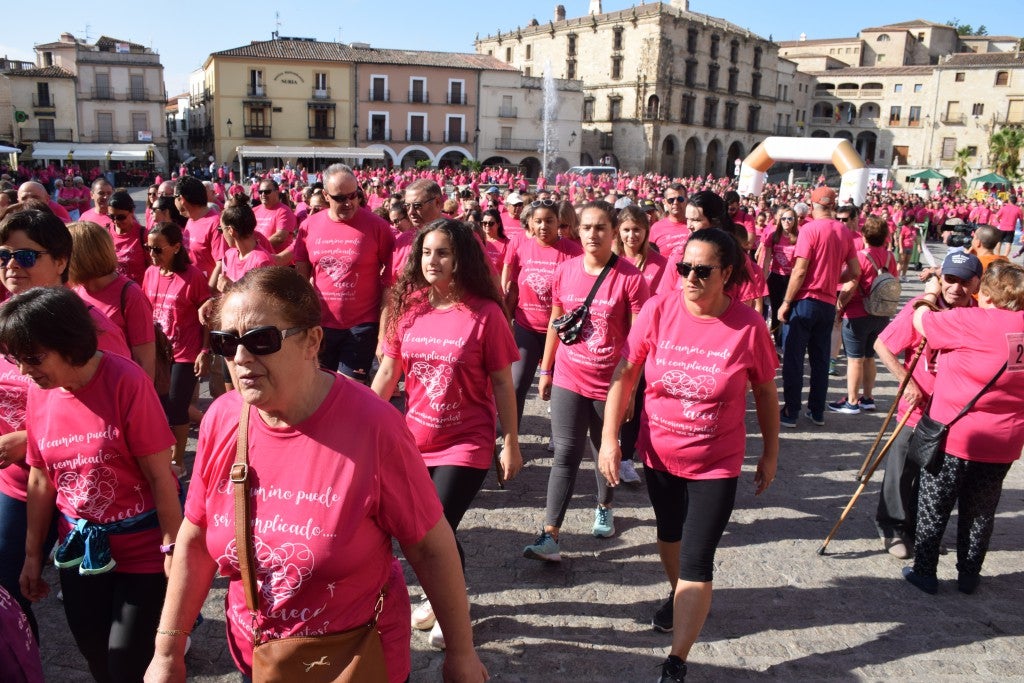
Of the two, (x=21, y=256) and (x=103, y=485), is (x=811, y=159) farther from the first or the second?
(x=103, y=485)

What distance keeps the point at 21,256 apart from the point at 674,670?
9.84 feet

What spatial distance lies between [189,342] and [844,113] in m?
72.9

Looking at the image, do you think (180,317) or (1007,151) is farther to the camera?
(1007,151)

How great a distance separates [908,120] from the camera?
207ft

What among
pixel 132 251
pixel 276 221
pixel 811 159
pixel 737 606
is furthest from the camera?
pixel 811 159

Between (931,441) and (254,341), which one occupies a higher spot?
(254,341)

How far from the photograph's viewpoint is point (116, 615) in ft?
8.05

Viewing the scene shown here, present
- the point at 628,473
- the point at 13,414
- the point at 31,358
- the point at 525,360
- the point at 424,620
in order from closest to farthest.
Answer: the point at 31,358 < the point at 13,414 < the point at 424,620 < the point at 525,360 < the point at 628,473

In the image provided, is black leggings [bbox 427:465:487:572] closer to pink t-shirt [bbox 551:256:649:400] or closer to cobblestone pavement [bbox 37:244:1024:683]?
cobblestone pavement [bbox 37:244:1024:683]

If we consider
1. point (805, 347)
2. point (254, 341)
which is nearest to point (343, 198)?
point (254, 341)

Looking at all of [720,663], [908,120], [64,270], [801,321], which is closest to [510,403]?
[720,663]

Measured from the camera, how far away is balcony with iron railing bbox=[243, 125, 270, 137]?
153ft

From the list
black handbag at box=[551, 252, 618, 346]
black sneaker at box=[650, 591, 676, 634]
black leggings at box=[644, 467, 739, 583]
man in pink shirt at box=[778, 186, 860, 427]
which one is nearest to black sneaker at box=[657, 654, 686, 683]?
black leggings at box=[644, 467, 739, 583]

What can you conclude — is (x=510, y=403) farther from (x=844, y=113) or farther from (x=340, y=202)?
(x=844, y=113)
